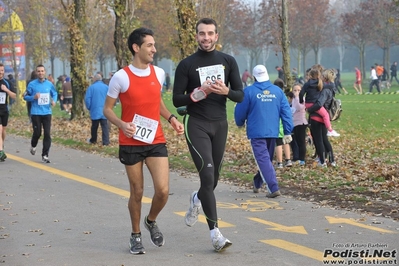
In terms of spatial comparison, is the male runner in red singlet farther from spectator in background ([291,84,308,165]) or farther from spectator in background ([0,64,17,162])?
spectator in background ([0,64,17,162])

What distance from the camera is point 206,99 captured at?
835 cm

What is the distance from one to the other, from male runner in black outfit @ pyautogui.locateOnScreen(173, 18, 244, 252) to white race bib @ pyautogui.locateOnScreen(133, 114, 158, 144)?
19.6 inches

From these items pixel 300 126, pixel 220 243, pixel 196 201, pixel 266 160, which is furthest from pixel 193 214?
pixel 300 126

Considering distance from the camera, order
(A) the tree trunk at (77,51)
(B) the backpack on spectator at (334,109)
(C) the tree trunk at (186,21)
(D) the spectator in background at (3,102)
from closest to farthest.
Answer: (B) the backpack on spectator at (334,109)
(D) the spectator in background at (3,102)
(C) the tree trunk at (186,21)
(A) the tree trunk at (77,51)

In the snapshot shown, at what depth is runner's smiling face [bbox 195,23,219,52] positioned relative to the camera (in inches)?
325

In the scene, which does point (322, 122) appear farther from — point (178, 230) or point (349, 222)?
point (178, 230)

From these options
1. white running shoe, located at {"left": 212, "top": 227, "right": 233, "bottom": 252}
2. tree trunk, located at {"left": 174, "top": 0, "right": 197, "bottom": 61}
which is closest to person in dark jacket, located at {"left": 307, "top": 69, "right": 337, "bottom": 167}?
white running shoe, located at {"left": 212, "top": 227, "right": 233, "bottom": 252}

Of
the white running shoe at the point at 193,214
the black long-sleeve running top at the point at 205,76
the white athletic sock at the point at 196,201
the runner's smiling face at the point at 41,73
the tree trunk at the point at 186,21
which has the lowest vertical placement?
the white running shoe at the point at 193,214

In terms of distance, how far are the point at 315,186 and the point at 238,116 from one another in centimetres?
185

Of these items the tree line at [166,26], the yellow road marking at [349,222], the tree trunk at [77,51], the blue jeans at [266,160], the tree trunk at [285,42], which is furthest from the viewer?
the tree trunk at [77,51]

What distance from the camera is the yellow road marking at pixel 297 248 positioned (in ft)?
24.7

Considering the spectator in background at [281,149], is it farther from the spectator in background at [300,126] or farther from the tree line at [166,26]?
the tree line at [166,26]

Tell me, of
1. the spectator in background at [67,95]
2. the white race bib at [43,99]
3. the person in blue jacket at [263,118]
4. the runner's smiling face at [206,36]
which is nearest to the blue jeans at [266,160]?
the person in blue jacket at [263,118]

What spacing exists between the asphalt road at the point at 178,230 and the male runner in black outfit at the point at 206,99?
0.75m
